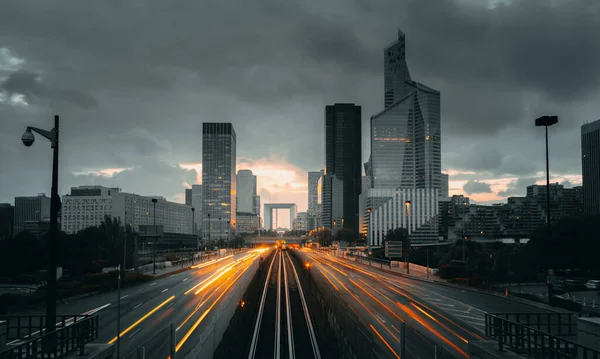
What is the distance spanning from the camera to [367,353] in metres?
16.5

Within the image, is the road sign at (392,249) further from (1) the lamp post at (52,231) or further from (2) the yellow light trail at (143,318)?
(1) the lamp post at (52,231)

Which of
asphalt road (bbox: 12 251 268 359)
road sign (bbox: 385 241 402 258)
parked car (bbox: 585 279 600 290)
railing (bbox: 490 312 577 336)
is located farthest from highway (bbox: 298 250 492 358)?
parked car (bbox: 585 279 600 290)

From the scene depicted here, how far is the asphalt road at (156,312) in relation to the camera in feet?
70.4

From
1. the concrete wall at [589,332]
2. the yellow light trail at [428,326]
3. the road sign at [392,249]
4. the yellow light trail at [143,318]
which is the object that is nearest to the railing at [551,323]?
the concrete wall at [589,332]

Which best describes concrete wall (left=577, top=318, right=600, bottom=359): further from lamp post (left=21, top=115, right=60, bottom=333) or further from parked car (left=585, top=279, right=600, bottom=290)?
parked car (left=585, top=279, right=600, bottom=290)

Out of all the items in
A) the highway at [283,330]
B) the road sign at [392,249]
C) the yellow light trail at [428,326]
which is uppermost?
the road sign at [392,249]

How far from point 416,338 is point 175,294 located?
31.6 m

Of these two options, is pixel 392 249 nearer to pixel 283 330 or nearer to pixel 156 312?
pixel 283 330

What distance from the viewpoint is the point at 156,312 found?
32.9 meters

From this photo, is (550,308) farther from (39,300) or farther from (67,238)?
(67,238)

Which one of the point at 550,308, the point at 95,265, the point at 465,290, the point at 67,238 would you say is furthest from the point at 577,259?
the point at 67,238

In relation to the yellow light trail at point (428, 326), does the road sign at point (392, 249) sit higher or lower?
higher

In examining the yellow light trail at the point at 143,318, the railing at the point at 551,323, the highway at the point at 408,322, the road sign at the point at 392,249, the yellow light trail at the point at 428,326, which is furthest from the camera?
the road sign at the point at 392,249

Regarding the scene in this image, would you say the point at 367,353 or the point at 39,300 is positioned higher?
the point at 367,353
